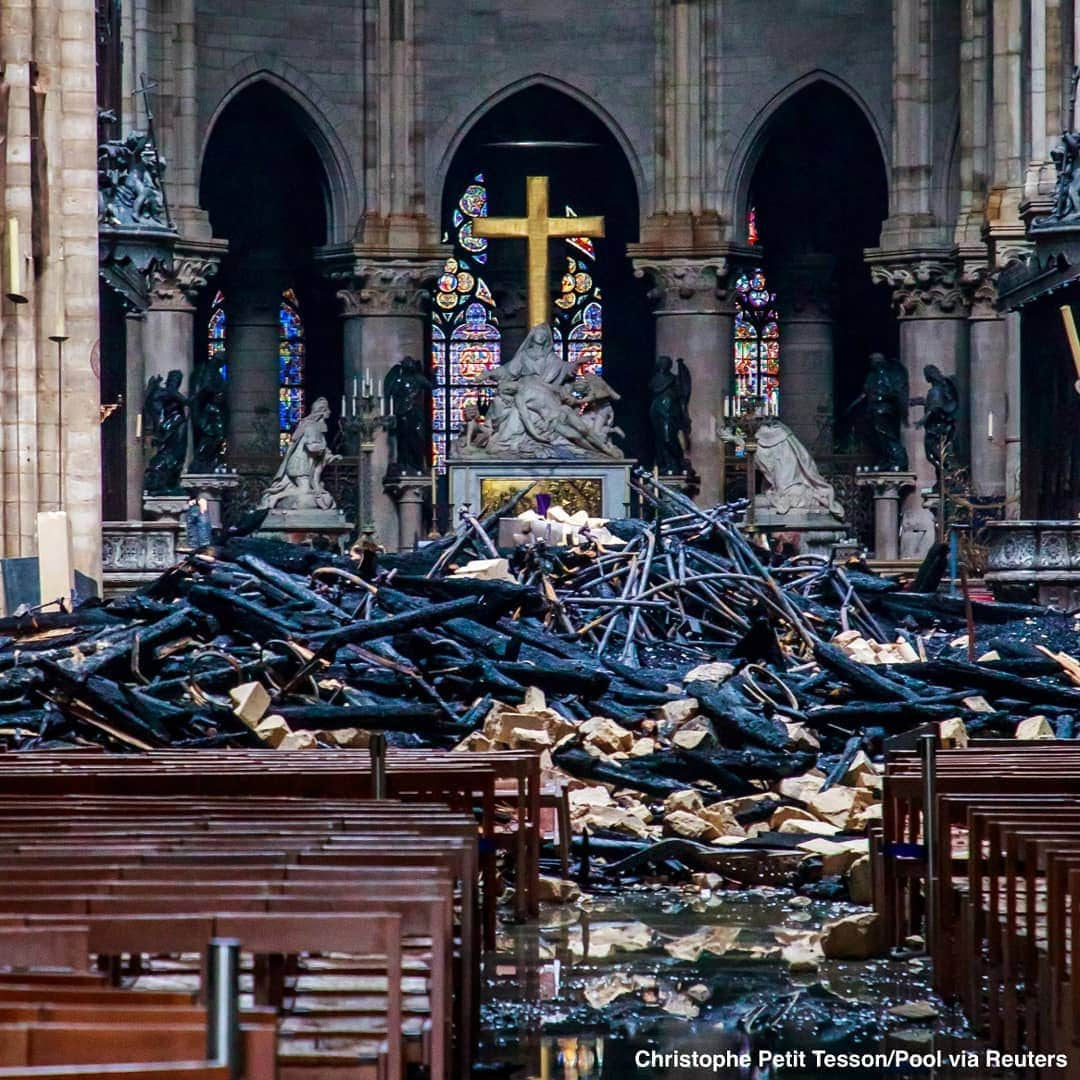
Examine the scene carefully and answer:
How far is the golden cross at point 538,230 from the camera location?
1617 inches

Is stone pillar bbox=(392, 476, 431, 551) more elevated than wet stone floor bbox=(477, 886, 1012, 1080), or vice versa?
stone pillar bbox=(392, 476, 431, 551)

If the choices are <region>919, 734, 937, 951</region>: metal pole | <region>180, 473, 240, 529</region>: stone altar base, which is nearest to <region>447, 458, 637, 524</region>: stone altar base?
<region>180, 473, 240, 529</region>: stone altar base

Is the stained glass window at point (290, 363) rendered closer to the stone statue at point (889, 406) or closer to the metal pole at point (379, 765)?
the stone statue at point (889, 406)

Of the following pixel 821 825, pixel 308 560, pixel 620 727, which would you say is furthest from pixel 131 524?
pixel 821 825

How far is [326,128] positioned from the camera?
43812 mm

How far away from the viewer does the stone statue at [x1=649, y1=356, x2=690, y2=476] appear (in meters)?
42.8

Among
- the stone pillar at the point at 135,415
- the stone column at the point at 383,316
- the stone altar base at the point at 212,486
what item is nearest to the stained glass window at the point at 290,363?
the stone column at the point at 383,316

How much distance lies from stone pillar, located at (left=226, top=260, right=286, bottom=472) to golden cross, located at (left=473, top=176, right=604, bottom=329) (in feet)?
18.6

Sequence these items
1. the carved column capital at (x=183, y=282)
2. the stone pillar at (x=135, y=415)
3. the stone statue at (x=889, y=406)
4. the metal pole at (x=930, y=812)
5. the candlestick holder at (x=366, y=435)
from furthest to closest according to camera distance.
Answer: the candlestick holder at (x=366, y=435), the stone statue at (x=889, y=406), the carved column capital at (x=183, y=282), the stone pillar at (x=135, y=415), the metal pole at (x=930, y=812)

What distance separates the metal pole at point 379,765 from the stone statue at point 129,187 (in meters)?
18.9

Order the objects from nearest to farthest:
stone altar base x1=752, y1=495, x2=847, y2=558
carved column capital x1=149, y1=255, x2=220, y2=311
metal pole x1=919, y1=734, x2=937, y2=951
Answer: metal pole x1=919, y1=734, x2=937, y2=951 < stone altar base x1=752, y1=495, x2=847, y2=558 < carved column capital x1=149, y1=255, x2=220, y2=311

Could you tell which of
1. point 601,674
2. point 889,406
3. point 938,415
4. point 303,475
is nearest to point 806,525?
point 938,415

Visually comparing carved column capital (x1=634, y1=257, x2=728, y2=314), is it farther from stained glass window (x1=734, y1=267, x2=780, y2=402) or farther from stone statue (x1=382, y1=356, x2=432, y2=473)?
stained glass window (x1=734, y1=267, x2=780, y2=402)

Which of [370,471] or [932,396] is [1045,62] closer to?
[932,396]
